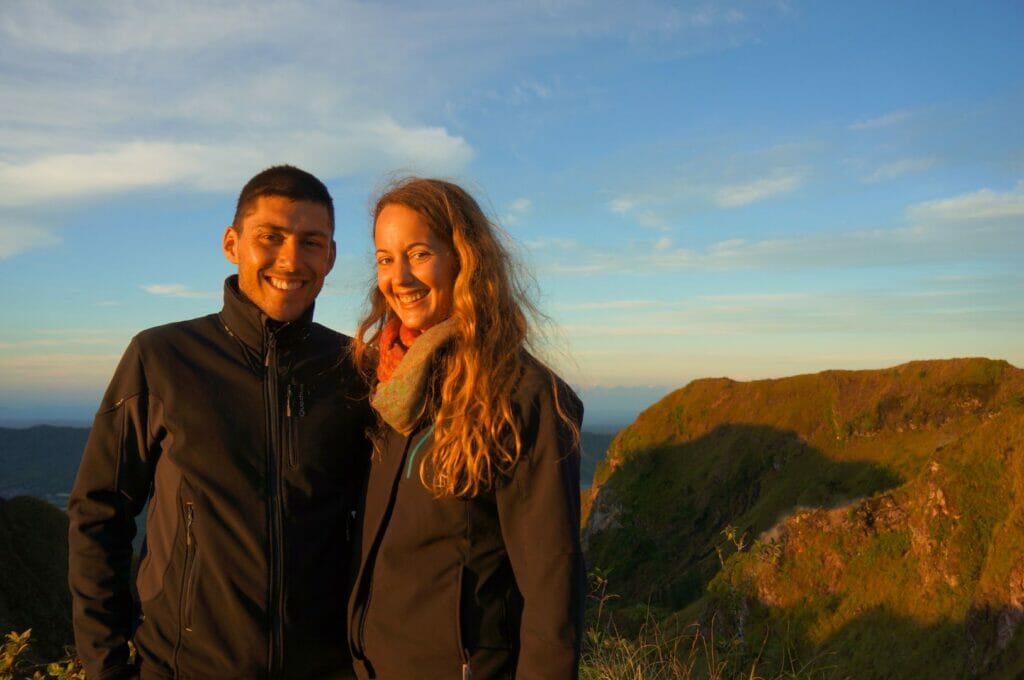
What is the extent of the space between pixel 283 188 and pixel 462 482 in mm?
1439

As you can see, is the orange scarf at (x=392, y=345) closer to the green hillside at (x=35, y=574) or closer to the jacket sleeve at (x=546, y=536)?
the jacket sleeve at (x=546, y=536)

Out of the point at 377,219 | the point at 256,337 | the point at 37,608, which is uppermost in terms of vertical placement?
the point at 377,219

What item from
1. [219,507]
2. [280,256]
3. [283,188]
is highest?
[283,188]

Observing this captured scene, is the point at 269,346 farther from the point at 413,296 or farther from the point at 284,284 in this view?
the point at 413,296

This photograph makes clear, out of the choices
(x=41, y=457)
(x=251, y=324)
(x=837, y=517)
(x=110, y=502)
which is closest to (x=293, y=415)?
(x=251, y=324)

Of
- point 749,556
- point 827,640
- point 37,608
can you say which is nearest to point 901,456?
point 749,556

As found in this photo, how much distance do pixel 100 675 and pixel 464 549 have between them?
1365mm

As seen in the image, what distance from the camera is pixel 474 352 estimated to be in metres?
2.78

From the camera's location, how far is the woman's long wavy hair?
2.61 metres

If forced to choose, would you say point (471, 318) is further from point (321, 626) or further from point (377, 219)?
point (321, 626)

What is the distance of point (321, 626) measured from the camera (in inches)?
117

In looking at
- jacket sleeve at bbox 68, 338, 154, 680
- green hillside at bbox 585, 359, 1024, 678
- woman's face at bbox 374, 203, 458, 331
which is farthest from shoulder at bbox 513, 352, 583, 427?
green hillside at bbox 585, 359, 1024, 678

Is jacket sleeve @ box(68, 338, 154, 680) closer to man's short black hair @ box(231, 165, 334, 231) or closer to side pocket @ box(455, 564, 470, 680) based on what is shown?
man's short black hair @ box(231, 165, 334, 231)

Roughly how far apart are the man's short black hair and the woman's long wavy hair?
401mm
